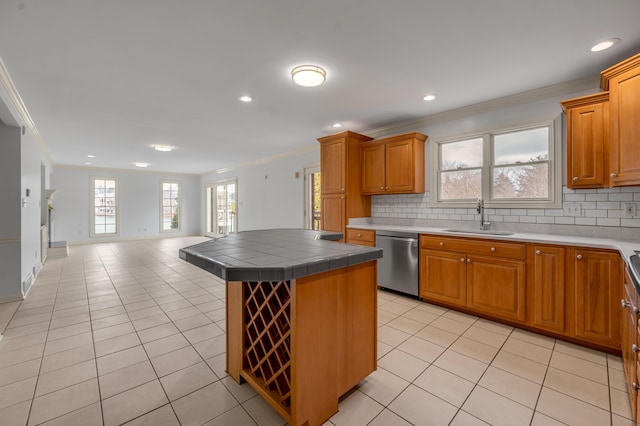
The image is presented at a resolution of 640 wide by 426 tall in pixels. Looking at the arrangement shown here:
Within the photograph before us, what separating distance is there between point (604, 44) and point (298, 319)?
126 inches

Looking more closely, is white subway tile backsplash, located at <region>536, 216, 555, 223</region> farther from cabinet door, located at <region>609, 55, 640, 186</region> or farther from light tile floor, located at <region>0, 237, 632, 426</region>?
light tile floor, located at <region>0, 237, 632, 426</region>

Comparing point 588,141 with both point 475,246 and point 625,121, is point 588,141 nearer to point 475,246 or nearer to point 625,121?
point 625,121

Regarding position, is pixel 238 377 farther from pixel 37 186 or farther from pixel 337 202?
pixel 37 186

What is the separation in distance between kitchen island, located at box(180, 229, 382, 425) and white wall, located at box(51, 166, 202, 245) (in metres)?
9.40

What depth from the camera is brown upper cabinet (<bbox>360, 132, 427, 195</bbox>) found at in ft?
13.0

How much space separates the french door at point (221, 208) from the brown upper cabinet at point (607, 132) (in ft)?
25.7

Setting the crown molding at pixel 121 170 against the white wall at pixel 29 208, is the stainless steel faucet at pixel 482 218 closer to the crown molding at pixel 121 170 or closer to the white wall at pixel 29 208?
the white wall at pixel 29 208

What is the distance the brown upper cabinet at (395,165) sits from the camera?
3.95m

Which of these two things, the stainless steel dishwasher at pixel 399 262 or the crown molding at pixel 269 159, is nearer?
the stainless steel dishwasher at pixel 399 262

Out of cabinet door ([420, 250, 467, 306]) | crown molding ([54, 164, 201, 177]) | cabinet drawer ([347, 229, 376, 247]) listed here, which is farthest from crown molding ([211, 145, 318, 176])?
cabinet door ([420, 250, 467, 306])

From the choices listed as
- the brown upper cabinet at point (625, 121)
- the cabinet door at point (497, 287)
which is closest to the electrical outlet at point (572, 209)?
the brown upper cabinet at point (625, 121)

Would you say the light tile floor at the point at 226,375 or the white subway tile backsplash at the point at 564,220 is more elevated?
the white subway tile backsplash at the point at 564,220

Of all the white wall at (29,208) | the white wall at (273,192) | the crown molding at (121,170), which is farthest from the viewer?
the crown molding at (121,170)

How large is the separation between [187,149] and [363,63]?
5060mm
